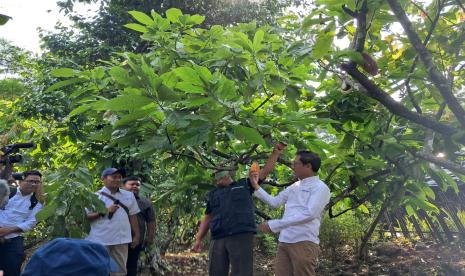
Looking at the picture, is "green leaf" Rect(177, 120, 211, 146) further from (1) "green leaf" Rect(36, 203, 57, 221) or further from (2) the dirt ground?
(2) the dirt ground

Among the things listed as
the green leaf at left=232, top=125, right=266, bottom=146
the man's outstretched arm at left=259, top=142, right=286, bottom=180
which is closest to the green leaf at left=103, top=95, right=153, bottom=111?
the green leaf at left=232, top=125, right=266, bottom=146

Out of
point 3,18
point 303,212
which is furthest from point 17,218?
point 3,18

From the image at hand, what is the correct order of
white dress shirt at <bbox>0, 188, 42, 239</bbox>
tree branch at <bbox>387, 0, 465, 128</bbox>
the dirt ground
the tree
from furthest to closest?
the tree → the dirt ground → white dress shirt at <bbox>0, 188, 42, 239</bbox> → tree branch at <bbox>387, 0, 465, 128</bbox>

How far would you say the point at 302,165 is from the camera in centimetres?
394

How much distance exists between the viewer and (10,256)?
197 inches

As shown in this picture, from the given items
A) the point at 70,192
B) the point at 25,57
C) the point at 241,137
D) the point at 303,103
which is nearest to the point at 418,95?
the point at 303,103

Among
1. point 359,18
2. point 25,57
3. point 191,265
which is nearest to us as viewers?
point 359,18

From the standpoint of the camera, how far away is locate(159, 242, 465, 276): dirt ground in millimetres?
7633

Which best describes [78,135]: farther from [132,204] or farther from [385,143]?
[385,143]

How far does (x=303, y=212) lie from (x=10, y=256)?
312cm

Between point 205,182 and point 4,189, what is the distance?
1825mm

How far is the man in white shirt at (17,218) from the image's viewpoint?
16.3 ft

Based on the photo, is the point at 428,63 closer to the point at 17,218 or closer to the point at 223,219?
the point at 223,219

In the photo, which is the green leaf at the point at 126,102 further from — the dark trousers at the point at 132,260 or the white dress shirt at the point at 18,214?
the dark trousers at the point at 132,260
